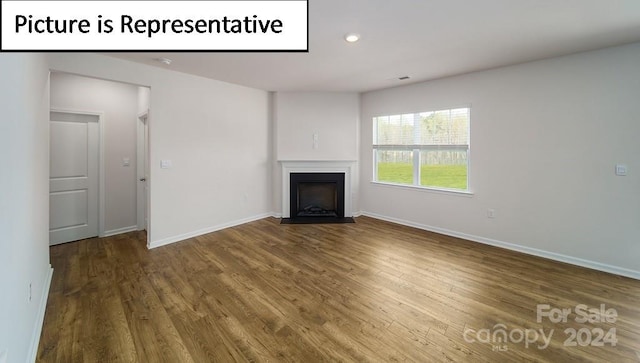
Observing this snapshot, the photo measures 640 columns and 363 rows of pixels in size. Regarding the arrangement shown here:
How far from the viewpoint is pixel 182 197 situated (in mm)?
3805

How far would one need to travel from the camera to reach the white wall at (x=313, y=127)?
494 cm

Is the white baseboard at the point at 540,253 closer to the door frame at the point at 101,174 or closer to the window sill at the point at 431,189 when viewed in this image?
the window sill at the point at 431,189

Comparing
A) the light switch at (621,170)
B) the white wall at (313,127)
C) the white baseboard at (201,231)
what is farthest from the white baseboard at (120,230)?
the light switch at (621,170)

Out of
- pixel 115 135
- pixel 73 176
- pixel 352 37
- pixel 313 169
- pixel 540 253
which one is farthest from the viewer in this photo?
pixel 313 169

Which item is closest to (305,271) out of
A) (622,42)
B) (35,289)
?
(35,289)

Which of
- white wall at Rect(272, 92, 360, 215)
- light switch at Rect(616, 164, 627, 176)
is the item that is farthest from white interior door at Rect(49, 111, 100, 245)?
light switch at Rect(616, 164, 627, 176)

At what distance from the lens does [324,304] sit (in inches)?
84.8

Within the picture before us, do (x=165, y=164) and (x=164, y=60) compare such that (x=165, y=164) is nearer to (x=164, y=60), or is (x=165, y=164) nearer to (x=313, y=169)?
(x=164, y=60)

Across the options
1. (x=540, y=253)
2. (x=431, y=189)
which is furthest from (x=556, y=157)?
(x=431, y=189)

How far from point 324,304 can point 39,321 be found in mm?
2129

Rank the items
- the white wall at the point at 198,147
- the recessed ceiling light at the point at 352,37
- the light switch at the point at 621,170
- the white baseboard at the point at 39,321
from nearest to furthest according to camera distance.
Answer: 1. the white baseboard at the point at 39,321
2. the recessed ceiling light at the point at 352,37
3. the light switch at the point at 621,170
4. the white wall at the point at 198,147

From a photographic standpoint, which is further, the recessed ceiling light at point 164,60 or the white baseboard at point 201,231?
the white baseboard at point 201,231

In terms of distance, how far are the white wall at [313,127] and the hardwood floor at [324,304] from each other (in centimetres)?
208

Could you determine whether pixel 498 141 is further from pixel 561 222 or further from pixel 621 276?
pixel 621 276
